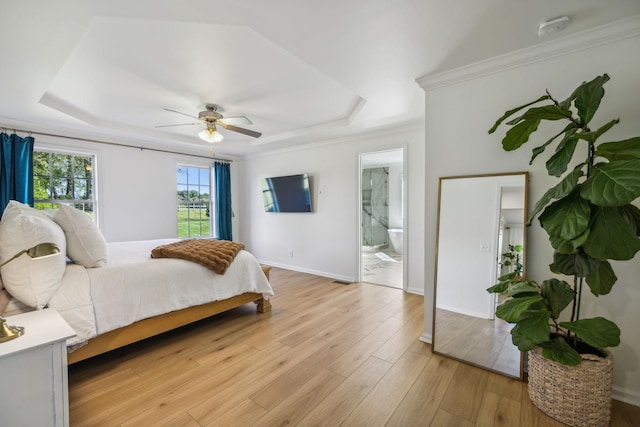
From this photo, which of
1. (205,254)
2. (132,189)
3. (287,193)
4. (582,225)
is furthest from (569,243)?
(132,189)

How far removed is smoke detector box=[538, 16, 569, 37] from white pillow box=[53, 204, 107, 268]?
338cm

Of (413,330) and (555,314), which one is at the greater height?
(555,314)

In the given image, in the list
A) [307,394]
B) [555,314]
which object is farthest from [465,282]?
[307,394]

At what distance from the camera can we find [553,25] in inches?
64.1

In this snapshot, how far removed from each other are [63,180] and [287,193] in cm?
324

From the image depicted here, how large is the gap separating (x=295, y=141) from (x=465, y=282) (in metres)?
3.37

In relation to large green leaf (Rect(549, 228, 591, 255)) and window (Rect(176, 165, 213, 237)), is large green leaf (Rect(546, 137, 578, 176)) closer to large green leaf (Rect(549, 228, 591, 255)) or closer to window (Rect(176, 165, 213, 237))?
large green leaf (Rect(549, 228, 591, 255))

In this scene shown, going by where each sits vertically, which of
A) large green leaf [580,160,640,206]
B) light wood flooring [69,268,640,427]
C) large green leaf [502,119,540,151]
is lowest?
light wood flooring [69,268,640,427]

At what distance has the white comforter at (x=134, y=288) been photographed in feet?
5.91

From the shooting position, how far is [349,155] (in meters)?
4.38

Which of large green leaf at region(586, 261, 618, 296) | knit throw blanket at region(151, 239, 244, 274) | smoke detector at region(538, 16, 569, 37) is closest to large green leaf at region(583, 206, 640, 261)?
large green leaf at region(586, 261, 618, 296)

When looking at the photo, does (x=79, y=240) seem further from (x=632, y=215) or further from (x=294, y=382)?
(x=632, y=215)

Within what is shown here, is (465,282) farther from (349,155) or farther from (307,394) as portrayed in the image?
(349,155)

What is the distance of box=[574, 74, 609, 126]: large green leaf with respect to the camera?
139cm
